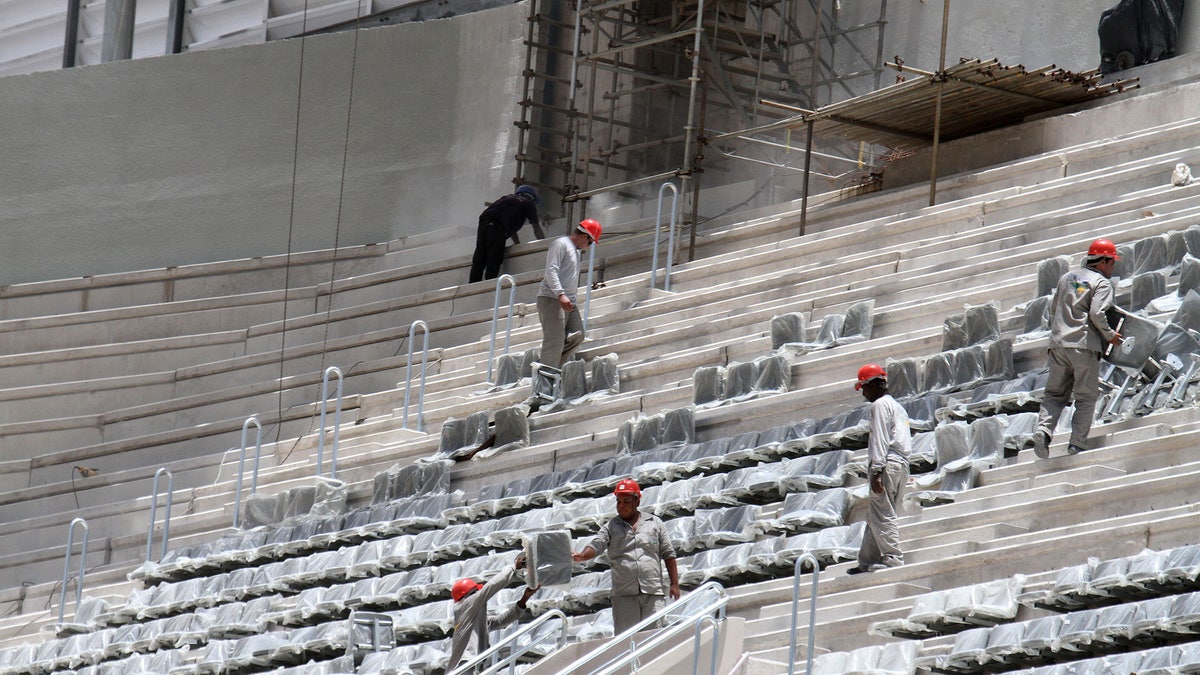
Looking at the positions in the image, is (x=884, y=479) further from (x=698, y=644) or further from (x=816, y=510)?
(x=698, y=644)

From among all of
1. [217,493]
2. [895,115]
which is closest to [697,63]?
[895,115]

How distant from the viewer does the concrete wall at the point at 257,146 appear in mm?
22422

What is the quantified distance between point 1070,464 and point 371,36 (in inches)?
556

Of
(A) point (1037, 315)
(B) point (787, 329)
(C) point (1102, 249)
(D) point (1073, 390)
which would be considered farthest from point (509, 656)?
(B) point (787, 329)

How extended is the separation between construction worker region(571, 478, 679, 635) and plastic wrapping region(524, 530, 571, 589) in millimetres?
164

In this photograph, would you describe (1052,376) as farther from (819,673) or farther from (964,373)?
(819,673)

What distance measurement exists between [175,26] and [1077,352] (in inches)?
757

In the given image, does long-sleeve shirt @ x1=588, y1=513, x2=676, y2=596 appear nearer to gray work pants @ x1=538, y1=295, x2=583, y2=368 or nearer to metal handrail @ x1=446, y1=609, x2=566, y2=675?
metal handrail @ x1=446, y1=609, x2=566, y2=675

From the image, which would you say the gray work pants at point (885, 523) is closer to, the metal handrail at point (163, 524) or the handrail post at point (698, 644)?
the handrail post at point (698, 644)

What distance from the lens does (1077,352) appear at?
1049 cm

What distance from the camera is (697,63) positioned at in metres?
19.0

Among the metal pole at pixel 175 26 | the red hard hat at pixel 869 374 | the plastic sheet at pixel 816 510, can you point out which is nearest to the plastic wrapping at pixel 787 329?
the plastic sheet at pixel 816 510

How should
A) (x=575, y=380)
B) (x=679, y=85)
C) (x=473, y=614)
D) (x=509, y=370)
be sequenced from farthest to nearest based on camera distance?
(x=679, y=85) < (x=509, y=370) < (x=575, y=380) < (x=473, y=614)

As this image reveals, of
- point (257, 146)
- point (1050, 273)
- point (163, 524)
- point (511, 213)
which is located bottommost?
point (163, 524)
